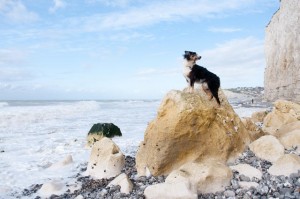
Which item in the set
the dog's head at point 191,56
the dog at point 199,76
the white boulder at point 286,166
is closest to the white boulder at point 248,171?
the white boulder at point 286,166

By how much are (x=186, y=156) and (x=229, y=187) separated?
1.57m

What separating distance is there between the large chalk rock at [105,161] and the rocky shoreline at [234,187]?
0.20 meters

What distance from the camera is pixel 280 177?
6.66 meters

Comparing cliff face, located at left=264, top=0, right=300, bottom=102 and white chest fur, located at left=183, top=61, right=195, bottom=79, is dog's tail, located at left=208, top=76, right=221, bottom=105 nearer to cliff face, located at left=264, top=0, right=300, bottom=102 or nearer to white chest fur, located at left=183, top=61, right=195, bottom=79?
white chest fur, located at left=183, top=61, right=195, bottom=79

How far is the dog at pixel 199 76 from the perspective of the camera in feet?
27.0

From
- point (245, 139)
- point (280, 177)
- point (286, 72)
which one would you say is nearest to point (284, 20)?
point (286, 72)

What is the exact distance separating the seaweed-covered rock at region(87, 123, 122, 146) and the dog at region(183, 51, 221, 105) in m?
6.08

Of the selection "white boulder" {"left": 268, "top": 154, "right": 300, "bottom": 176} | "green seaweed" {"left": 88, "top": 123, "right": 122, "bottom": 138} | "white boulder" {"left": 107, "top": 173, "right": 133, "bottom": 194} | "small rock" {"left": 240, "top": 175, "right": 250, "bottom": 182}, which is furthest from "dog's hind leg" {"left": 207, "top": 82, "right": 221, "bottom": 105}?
"green seaweed" {"left": 88, "top": 123, "right": 122, "bottom": 138}

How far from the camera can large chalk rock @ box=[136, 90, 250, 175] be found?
310 inches

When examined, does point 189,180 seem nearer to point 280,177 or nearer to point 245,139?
point 280,177

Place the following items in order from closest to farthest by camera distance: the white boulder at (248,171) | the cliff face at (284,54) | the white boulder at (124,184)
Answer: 1. the white boulder at (248,171)
2. the white boulder at (124,184)
3. the cliff face at (284,54)

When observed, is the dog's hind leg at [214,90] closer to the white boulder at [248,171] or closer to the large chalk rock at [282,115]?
the white boulder at [248,171]

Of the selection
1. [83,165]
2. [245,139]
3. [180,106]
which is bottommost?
[83,165]

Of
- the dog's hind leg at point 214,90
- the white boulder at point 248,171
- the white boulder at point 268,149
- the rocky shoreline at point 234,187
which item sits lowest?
the rocky shoreline at point 234,187
